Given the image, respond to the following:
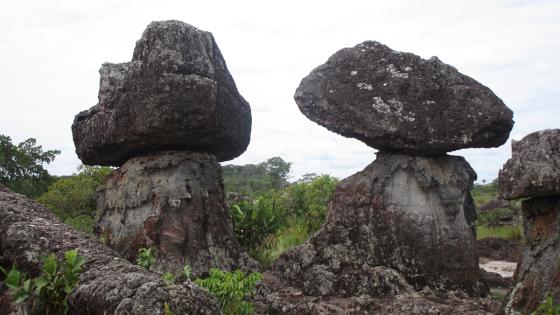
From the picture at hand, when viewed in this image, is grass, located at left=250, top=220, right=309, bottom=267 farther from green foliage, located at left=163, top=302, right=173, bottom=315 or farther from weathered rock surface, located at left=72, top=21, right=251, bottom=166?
green foliage, located at left=163, top=302, right=173, bottom=315

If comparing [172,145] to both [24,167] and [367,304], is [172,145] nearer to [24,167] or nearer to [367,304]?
[367,304]

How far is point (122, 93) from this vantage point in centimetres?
1012

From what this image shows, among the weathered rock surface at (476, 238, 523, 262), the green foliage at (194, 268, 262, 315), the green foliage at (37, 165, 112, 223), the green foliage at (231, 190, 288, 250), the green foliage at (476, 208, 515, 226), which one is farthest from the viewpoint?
the green foliage at (476, 208, 515, 226)

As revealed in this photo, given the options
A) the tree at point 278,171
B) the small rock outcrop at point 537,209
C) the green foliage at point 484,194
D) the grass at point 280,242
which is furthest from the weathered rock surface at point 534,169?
the tree at point 278,171

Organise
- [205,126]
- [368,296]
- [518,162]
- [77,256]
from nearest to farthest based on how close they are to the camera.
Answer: [77,256]
[518,162]
[368,296]
[205,126]

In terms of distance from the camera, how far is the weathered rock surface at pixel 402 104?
34.0ft

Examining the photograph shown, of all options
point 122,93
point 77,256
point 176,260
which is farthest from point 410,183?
point 77,256

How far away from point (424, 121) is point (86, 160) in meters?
5.61

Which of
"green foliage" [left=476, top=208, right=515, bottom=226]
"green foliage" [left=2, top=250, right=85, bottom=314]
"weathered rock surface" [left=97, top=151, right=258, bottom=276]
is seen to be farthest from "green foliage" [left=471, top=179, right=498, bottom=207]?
"green foliage" [left=2, top=250, right=85, bottom=314]

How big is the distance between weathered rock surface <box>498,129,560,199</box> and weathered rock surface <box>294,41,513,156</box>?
308cm

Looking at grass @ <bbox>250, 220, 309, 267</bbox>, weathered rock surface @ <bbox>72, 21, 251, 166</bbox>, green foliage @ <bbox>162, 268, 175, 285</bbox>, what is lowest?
grass @ <bbox>250, 220, 309, 267</bbox>

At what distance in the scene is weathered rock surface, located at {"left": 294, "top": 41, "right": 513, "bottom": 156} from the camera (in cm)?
1037

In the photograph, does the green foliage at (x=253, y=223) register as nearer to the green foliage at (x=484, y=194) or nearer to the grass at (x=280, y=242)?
the grass at (x=280, y=242)

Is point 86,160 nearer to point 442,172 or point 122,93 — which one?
point 122,93
